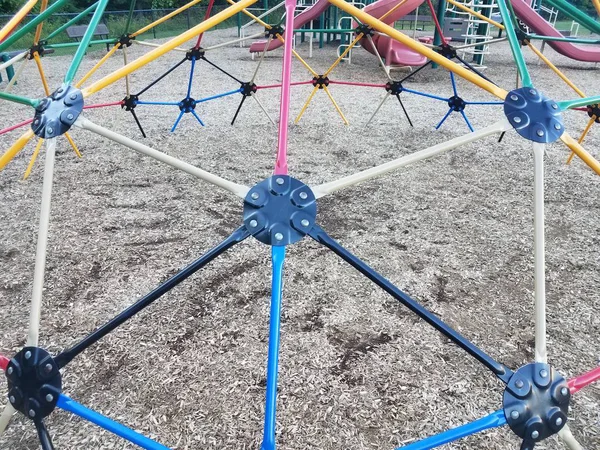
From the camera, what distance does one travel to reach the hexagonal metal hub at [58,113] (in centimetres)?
139

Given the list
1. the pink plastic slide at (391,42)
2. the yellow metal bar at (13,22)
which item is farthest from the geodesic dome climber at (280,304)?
the pink plastic slide at (391,42)

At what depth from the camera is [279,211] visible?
1214 mm

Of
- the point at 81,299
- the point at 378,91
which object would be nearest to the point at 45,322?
the point at 81,299

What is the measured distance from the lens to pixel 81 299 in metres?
2.44

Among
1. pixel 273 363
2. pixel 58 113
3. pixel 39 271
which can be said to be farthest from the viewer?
pixel 58 113

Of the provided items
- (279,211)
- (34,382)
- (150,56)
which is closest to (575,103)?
(279,211)

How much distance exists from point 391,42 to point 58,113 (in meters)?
7.25

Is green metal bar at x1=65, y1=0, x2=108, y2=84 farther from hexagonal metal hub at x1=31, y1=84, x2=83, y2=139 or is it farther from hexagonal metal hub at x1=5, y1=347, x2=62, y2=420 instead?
hexagonal metal hub at x1=5, y1=347, x2=62, y2=420

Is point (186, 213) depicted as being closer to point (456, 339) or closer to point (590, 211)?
point (456, 339)

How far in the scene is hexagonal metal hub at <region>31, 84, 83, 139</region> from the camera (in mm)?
1388

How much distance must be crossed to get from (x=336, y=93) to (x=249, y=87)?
2.24m

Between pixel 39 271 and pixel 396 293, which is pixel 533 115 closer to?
pixel 396 293

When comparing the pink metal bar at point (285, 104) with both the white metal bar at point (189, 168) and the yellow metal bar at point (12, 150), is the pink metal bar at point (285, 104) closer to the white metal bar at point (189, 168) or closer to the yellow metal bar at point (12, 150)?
the white metal bar at point (189, 168)

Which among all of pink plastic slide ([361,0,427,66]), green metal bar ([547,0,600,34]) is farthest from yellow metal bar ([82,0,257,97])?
pink plastic slide ([361,0,427,66])
